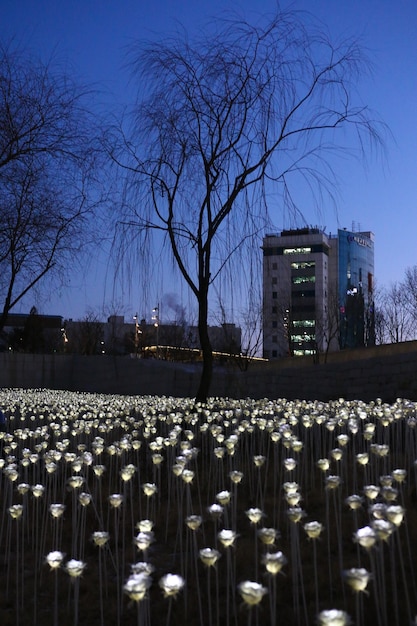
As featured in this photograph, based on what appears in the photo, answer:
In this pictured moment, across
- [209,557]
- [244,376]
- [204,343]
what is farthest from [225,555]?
[244,376]

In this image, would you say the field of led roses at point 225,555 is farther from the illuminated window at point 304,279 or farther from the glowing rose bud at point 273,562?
the illuminated window at point 304,279

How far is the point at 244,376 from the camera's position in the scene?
20.4 m

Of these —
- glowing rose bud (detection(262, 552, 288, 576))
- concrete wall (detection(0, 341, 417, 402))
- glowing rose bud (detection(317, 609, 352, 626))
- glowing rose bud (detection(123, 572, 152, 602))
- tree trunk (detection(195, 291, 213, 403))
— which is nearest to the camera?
glowing rose bud (detection(317, 609, 352, 626))

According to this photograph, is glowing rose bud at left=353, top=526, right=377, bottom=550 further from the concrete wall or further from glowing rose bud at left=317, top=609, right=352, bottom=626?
the concrete wall

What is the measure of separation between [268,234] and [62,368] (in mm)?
29801

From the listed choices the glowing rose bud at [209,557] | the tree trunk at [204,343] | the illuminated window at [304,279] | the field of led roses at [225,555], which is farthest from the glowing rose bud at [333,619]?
the illuminated window at [304,279]

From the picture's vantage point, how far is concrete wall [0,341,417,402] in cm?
1491

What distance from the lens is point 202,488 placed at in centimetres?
679

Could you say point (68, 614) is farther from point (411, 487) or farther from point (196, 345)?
point (196, 345)

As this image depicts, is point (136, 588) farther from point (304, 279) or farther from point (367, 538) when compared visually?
point (304, 279)

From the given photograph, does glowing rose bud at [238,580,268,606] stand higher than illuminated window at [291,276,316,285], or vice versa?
illuminated window at [291,276,316,285]

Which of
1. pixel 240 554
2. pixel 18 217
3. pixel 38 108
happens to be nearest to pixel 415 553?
pixel 240 554

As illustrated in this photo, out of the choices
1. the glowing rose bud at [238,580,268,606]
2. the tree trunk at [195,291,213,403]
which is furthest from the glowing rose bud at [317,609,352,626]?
the tree trunk at [195,291,213,403]

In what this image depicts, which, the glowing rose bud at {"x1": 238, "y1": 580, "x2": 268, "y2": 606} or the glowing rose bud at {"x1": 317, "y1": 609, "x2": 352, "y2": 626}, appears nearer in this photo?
the glowing rose bud at {"x1": 317, "y1": 609, "x2": 352, "y2": 626}
